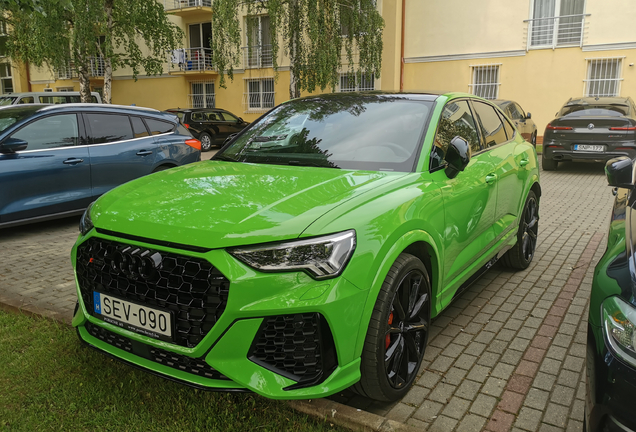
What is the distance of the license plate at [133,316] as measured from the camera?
96.2 inches

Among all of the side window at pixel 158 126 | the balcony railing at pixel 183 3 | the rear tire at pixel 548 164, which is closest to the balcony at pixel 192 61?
the balcony railing at pixel 183 3

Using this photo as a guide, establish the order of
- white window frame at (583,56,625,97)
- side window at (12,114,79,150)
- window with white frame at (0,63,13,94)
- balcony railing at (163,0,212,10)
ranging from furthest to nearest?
window with white frame at (0,63,13,94) → balcony railing at (163,0,212,10) → white window frame at (583,56,625,97) → side window at (12,114,79,150)

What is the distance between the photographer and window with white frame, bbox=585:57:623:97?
1864 cm

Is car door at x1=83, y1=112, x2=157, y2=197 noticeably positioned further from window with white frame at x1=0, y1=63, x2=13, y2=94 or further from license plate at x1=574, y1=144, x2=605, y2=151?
window with white frame at x1=0, y1=63, x2=13, y2=94

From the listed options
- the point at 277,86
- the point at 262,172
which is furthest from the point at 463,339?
the point at 277,86

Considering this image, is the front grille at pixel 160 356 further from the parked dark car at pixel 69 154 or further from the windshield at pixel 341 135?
the parked dark car at pixel 69 154

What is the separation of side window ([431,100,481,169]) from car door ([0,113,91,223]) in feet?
15.9

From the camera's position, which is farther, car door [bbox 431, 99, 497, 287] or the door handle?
the door handle

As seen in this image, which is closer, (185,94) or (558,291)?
(558,291)

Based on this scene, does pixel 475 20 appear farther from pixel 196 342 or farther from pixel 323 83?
pixel 196 342

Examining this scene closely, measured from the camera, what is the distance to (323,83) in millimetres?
19594

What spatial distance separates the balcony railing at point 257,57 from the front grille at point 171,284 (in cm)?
2453

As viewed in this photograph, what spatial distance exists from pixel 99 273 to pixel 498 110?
4008mm

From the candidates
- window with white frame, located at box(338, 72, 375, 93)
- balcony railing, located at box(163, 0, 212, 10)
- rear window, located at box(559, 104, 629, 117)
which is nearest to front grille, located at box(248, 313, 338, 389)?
rear window, located at box(559, 104, 629, 117)
